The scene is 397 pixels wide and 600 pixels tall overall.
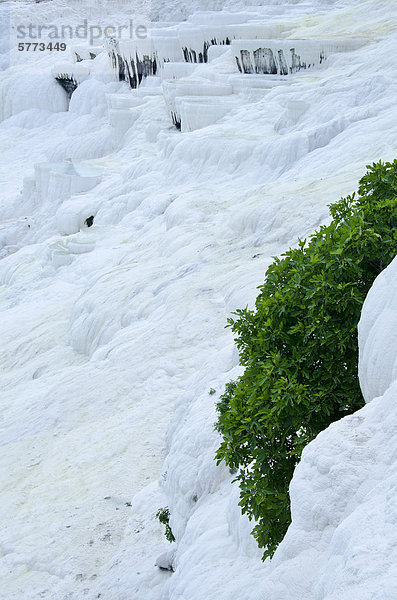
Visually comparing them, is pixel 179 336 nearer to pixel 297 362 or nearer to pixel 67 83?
pixel 297 362

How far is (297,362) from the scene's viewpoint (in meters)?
6.50

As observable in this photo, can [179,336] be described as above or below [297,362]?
below

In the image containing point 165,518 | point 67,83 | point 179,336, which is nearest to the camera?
point 165,518

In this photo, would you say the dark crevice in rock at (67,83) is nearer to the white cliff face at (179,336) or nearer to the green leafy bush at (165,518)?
the white cliff face at (179,336)

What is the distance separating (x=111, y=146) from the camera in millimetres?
37594

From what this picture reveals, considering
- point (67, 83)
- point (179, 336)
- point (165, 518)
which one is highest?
point (165, 518)

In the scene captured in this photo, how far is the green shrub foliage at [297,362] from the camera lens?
20.4 ft

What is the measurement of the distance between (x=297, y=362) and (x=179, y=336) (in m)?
7.67

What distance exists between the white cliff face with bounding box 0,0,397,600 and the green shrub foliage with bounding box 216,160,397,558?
23.5 inches

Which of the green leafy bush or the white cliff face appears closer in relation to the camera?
the white cliff face

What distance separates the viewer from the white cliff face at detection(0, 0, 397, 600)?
5086 mm

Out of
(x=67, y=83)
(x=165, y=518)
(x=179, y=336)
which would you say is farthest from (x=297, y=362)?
(x=67, y=83)

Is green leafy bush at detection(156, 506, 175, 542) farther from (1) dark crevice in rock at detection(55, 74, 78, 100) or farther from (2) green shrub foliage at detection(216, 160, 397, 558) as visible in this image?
(1) dark crevice in rock at detection(55, 74, 78, 100)

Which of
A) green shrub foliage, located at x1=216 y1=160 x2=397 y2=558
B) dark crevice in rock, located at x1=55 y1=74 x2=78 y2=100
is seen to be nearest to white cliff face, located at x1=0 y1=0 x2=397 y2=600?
green shrub foliage, located at x1=216 y1=160 x2=397 y2=558
